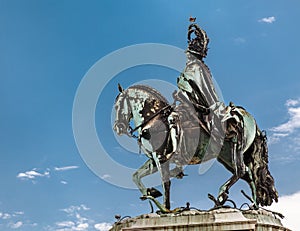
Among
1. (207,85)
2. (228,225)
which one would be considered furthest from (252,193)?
(207,85)

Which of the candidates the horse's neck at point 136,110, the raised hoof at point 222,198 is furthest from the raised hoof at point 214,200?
the horse's neck at point 136,110

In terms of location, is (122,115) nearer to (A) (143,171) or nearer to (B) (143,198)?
(A) (143,171)

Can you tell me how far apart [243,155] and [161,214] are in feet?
9.95

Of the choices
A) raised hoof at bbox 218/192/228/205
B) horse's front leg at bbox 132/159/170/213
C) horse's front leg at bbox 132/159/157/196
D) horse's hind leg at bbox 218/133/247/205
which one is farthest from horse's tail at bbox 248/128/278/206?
horse's front leg at bbox 132/159/157/196

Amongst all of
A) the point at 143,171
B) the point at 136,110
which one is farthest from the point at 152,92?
the point at 143,171

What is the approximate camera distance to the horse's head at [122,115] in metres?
15.9

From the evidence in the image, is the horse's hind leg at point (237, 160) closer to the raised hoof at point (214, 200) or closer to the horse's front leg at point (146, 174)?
the raised hoof at point (214, 200)

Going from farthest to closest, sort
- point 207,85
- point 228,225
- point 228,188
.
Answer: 1. point 207,85
2. point 228,188
3. point 228,225

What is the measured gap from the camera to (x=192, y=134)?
51.4ft

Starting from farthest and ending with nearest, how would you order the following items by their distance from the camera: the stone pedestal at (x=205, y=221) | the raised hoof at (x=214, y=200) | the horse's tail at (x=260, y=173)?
the horse's tail at (x=260, y=173) < the raised hoof at (x=214, y=200) < the stone pedestal at (x=205, y=221)

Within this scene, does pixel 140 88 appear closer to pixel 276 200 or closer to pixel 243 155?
pixel 243 155

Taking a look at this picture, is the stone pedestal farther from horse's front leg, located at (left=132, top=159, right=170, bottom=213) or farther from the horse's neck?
the horse's neck

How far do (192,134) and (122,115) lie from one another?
2.03 meters

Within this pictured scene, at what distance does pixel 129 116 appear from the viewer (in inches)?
627
